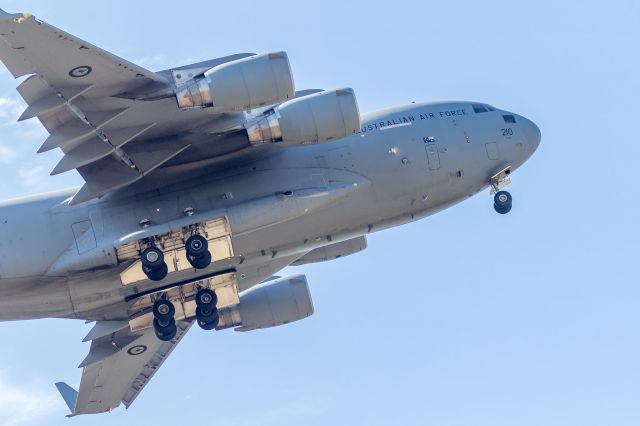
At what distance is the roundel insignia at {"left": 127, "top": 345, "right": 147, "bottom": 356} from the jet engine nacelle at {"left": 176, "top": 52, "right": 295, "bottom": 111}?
7.85 metres

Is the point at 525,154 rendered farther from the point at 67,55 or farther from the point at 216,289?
the point at 67,55

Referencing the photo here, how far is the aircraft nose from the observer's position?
25109 millimetres

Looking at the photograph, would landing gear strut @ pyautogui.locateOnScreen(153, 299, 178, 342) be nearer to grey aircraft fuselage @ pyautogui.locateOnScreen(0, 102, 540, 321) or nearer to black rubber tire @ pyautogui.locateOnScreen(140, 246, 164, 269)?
grey aircraft fuselage @ pyautogui.locateOnScreen(0, 102, 540, 321)

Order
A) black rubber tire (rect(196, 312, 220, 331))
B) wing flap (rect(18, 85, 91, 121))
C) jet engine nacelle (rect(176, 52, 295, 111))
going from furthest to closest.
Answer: black rubber tire (rect(196, 312, 220, 331))
jet engine nacelle (rect(176, 52, 295, 111))
wing flap (rect(18, 85, 91, 121))

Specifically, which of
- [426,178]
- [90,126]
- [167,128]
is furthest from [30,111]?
[426,178]

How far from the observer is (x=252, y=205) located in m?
22.1

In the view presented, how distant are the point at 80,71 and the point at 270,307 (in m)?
8.27

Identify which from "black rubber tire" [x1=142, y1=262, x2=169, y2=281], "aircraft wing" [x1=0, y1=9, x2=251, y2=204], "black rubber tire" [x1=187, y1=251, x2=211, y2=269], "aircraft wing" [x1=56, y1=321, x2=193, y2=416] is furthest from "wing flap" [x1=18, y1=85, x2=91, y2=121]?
"aircraft wing" [x1=56, y1=321, x2=193, y2=416]

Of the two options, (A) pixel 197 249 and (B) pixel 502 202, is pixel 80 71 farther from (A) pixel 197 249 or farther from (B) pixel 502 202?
(B) pixel 502 202

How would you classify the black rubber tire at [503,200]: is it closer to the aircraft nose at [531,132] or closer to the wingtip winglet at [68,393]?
the aircraft nose at [531,132]

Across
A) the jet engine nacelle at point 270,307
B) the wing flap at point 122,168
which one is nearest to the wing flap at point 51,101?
the wing flap at point 122,168

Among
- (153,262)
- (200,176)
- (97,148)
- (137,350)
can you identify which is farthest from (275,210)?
(137,350)

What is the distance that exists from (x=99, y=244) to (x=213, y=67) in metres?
3.79

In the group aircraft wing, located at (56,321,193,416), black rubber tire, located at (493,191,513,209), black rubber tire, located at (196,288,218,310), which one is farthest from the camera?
aircraft wing, located at (56,321,193,416)
